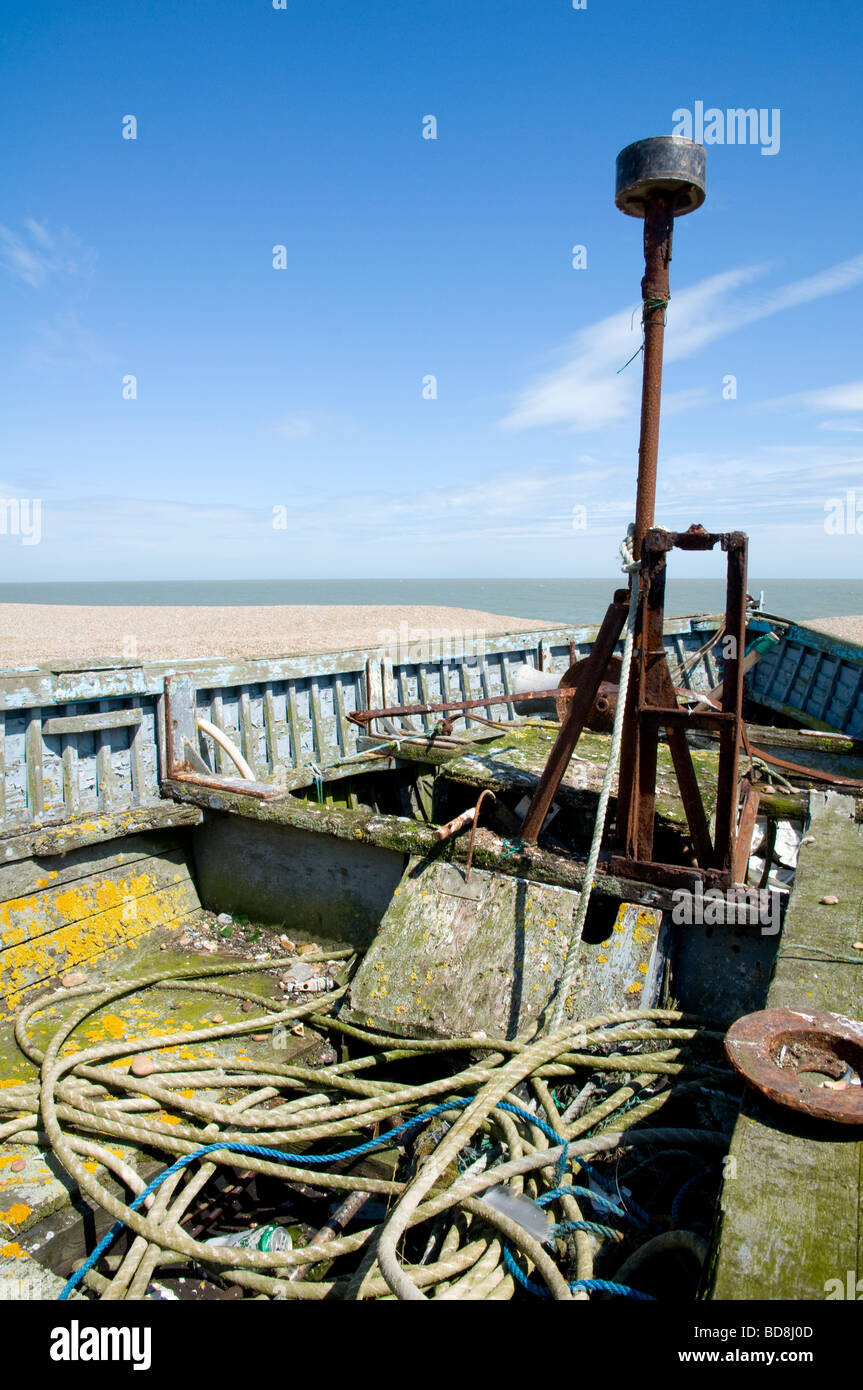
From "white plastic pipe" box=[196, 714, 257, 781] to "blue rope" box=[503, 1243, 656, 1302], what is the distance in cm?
342

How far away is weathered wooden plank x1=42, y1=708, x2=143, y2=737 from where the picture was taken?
14.2 feet

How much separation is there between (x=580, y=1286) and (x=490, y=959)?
4.94 feet

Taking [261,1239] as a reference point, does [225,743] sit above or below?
above

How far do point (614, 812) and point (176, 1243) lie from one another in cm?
252

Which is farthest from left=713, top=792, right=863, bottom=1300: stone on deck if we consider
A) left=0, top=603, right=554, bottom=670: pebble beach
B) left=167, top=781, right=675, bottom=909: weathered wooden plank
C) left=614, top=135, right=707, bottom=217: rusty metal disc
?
left=0, top=603, right=554, bottom=670: pebble beach

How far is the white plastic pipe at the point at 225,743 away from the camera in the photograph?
5.12m

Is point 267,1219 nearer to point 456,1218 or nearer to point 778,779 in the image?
point 456,1218

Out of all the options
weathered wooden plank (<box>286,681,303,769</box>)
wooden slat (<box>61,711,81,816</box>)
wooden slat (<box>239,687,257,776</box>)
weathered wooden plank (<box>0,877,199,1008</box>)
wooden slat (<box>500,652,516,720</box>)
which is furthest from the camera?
wooden slat (<box>500,652,516,720</box>)

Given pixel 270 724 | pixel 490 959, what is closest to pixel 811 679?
pixel 270 724

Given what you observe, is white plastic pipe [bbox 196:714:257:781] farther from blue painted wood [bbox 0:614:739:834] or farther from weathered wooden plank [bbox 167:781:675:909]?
weathered wooden plank [bbox 167:781:675:909]

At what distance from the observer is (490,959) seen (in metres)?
3.36

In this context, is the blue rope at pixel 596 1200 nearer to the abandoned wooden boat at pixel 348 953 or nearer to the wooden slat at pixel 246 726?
the abandoned wooden boat at pixel 348 953

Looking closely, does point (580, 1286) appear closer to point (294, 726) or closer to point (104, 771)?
point (104, 771)
